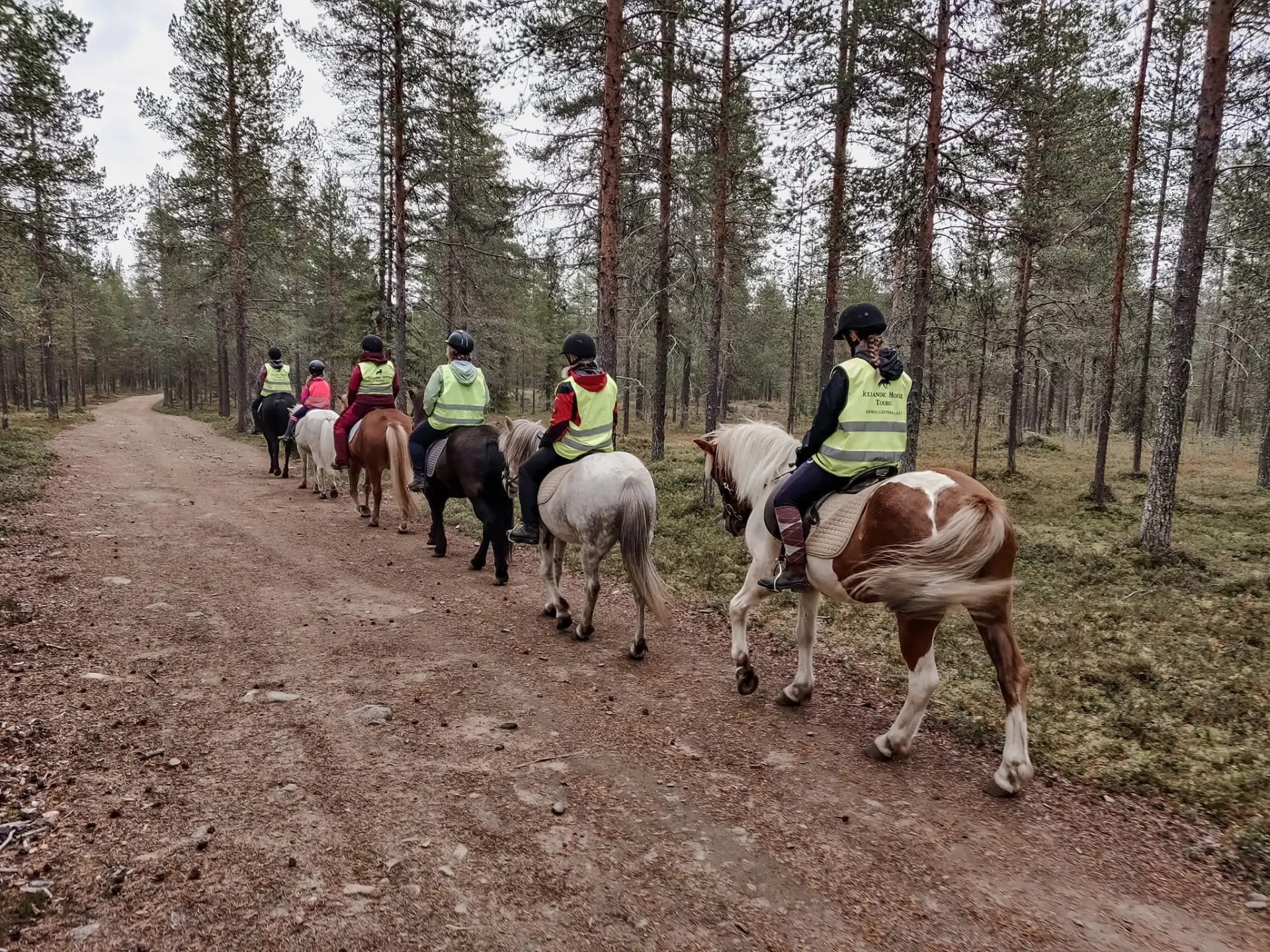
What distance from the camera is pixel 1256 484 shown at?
1800cm

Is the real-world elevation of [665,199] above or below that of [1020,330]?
above

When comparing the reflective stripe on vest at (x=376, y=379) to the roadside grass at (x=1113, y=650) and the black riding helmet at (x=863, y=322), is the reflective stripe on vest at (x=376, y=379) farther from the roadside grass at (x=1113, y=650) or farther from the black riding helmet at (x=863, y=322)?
the black riding helmet at (x=863, y=322)

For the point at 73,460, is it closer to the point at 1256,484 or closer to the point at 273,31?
the point at 273,31

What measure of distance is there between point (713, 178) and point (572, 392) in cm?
1081

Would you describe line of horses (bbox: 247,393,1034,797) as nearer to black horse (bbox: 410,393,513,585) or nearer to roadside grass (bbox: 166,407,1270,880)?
black horse (bbox: 410,393,513,585)

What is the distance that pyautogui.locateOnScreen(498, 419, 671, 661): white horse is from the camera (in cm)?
560

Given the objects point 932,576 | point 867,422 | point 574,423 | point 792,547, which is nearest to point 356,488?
point 574,423

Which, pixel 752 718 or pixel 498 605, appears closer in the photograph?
pixel 752 718

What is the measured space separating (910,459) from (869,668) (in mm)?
7345

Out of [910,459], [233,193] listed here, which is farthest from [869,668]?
[233,193]

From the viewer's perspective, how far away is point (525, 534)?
21.4ft

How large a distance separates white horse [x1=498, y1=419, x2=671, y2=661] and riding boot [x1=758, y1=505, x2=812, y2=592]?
52.3 inches

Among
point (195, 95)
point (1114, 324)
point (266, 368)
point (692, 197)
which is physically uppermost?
point (195, 95)

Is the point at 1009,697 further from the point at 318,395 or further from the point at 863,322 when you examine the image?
the point at 318,395
